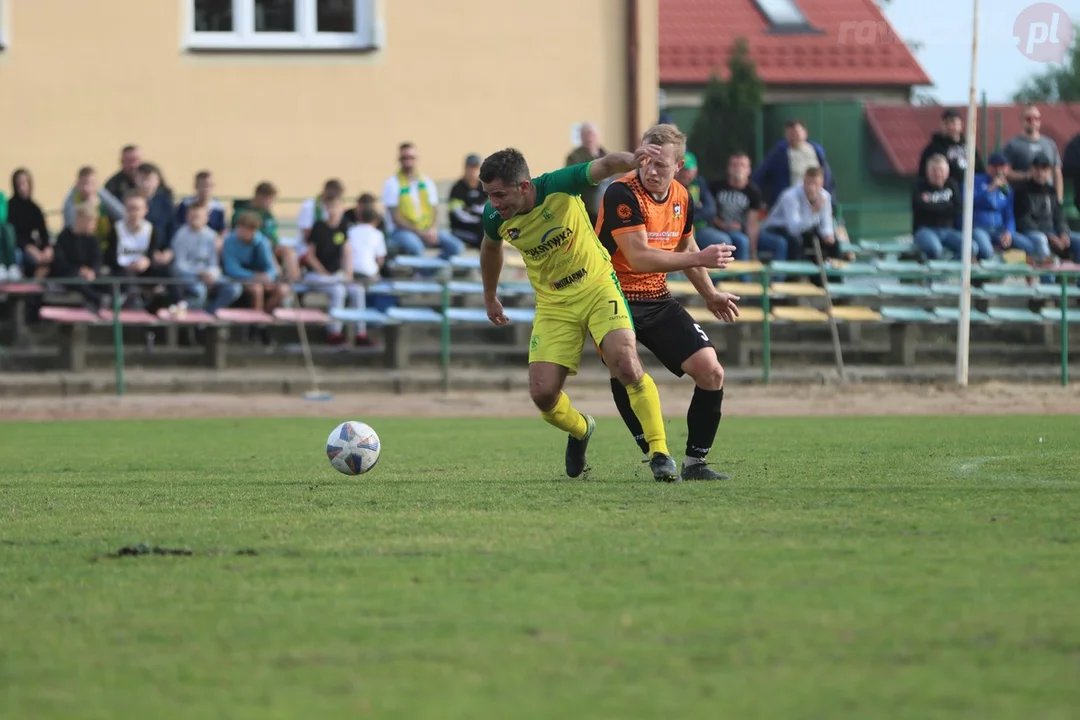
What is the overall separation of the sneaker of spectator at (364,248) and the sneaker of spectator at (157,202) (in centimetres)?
209

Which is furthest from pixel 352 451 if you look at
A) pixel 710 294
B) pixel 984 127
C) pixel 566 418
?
pixel 984 127

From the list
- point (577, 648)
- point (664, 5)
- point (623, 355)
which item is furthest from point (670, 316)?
point (664, 5)

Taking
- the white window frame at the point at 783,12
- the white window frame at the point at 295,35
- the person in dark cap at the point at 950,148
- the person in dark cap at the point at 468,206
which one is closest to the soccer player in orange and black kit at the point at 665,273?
the person in dark cap at the point at 468,206

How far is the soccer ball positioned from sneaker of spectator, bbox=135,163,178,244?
10499 millimetres

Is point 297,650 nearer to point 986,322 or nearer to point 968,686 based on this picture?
point 968,686

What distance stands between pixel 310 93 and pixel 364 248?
458 centimetres

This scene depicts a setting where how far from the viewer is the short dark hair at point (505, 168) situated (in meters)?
8.64

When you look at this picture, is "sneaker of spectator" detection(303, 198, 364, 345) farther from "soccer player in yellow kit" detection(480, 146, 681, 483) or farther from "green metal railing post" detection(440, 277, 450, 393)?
"soccer player in yellow kit" detection(480, 146, 681, 483)

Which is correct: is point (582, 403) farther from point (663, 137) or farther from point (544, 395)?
point (663, 137)

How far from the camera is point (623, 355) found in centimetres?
891

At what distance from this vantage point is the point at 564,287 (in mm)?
9109

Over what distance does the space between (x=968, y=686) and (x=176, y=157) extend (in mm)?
20563

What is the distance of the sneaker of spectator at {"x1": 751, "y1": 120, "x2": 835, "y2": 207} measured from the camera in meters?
21.0

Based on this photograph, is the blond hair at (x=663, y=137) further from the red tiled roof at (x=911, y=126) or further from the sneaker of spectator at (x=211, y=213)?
the red tiled roof at (x=911, y=126)
